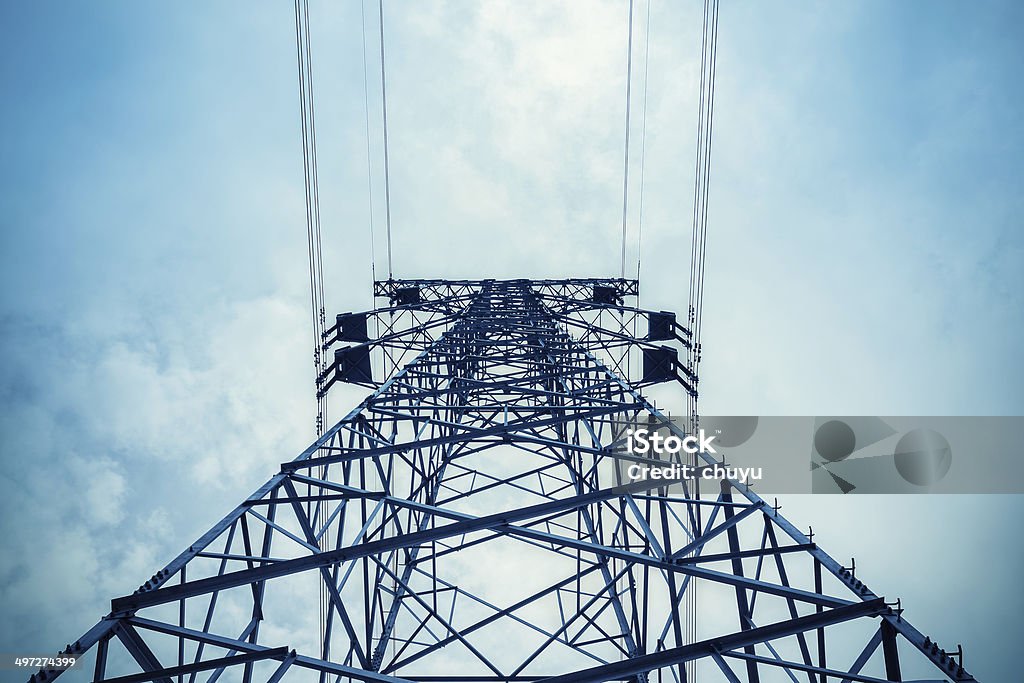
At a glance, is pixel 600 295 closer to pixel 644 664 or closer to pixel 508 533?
pixel 508 533

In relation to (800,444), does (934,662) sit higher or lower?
lower

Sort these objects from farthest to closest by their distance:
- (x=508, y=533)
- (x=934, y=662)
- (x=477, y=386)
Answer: (x=477, y=386) → (x=508, y=533) → (x=934, y=662)

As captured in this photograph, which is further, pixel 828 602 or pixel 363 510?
pixel 363 510

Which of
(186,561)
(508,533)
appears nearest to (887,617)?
(508,533)

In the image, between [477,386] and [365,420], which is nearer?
[365,420]

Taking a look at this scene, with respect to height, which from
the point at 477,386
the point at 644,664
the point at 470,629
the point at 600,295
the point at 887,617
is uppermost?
the point at 600,295

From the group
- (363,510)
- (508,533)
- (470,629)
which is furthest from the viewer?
(363,510)

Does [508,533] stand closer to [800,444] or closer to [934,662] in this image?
[934,662]

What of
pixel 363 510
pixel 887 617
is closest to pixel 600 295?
pixel 363 510

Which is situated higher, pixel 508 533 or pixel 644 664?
pixel 508 533
